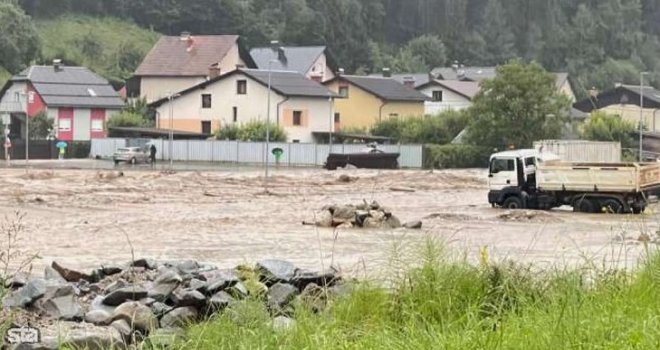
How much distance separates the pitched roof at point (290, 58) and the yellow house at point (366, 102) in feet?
34.4

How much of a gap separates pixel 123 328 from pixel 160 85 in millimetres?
82903

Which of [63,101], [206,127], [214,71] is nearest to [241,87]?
[206,127]

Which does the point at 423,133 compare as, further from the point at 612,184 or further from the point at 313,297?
the point at 313,297

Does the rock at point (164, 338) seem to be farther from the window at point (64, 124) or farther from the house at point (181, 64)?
the house at point (181, 64)

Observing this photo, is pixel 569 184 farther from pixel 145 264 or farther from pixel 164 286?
pixel 164 286

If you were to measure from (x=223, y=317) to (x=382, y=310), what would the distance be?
1.35m

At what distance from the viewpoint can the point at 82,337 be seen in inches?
346

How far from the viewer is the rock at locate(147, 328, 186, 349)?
26.8ft

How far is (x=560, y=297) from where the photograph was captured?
8.46 m

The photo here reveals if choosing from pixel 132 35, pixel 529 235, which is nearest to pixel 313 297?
pixel 529 235

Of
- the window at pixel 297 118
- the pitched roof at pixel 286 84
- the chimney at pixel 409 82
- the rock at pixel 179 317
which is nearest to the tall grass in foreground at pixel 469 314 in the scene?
the rock at pixel 179 317

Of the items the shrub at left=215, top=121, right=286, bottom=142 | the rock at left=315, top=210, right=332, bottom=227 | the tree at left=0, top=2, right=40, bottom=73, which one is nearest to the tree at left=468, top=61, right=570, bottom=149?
the shrub at left=215, top=121, right=286, bottom=142

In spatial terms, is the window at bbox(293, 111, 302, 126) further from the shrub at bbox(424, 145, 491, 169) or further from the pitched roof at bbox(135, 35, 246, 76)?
the pitched roof at bbox(135, 35, 246, 76)

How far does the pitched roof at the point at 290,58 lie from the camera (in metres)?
97.4
